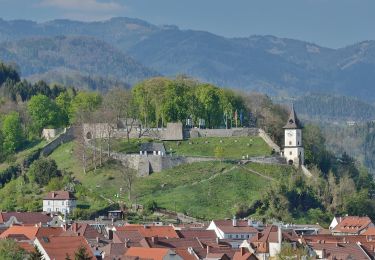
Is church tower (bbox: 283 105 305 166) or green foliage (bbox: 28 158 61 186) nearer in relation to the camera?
green foliage (bbox: 28 158 61 186)

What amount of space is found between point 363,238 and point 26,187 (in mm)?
38560

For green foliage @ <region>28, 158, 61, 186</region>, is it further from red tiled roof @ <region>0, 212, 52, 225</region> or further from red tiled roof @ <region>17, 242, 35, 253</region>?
red tiled roof @ <region>17, 242, 35, 253</region>

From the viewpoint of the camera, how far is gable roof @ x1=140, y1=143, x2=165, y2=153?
123631 millimetres

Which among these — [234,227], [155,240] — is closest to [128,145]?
[234,227]

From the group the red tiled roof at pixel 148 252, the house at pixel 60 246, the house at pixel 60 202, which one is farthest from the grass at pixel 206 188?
the house at pixel 60 246

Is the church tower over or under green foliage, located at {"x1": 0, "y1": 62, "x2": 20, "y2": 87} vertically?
under

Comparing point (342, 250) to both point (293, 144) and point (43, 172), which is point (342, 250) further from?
point (43, 172)

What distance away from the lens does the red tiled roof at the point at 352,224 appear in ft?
349

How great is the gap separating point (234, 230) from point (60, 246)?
2135cm

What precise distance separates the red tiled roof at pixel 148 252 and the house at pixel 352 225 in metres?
28.9

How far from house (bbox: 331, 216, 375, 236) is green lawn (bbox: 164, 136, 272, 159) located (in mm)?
17399

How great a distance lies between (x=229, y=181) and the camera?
388 feet

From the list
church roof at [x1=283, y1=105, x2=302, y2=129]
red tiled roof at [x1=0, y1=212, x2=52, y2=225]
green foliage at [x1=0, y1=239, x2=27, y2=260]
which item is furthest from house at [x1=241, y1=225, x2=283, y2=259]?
church roof at [x1=283, y1=105, x2=302, y2=129]

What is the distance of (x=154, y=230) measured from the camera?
91938mm
